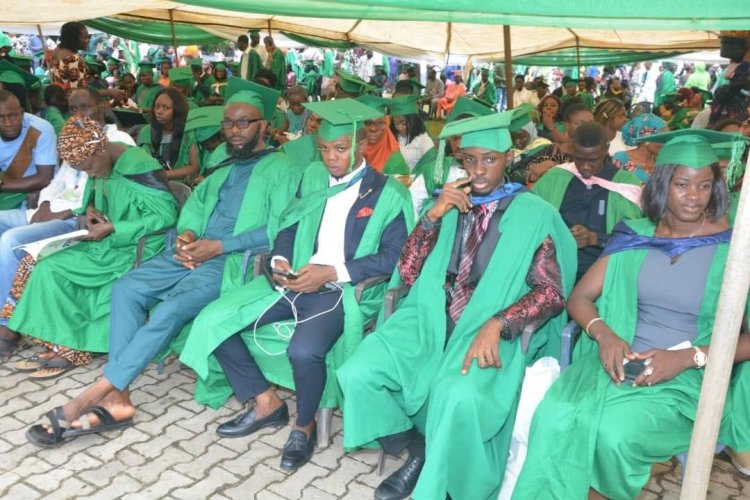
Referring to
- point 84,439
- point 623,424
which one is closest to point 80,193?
point 84,439

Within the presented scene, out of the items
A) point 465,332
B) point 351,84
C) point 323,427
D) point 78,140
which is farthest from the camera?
point 351,84

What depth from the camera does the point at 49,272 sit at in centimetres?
423

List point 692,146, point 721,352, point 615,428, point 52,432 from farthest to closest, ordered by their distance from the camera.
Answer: point 52,432 → point 692,146 → point 615,428 → point 721,352

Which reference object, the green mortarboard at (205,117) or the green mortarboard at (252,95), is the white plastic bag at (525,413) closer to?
the green mortarboard at (252,95)

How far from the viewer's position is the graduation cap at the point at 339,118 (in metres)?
3.62

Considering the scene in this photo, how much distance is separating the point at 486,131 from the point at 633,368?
1.18 m

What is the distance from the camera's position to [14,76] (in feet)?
19.4

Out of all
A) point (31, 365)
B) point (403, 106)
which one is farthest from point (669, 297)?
point (31, 365)

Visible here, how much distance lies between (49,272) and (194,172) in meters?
1.79

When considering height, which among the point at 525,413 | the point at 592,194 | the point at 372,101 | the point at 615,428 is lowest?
the point at 525,413

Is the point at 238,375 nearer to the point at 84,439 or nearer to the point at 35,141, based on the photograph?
the point at 84,439

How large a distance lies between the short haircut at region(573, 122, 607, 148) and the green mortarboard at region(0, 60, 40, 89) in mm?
4608

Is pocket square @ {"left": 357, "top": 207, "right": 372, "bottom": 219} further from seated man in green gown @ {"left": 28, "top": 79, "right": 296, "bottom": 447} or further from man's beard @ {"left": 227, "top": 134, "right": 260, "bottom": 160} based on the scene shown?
man's beard @ {"left": 227, "top": 134, "right": 260, "bottom": 160}

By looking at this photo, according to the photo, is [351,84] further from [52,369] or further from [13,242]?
[52,369]
